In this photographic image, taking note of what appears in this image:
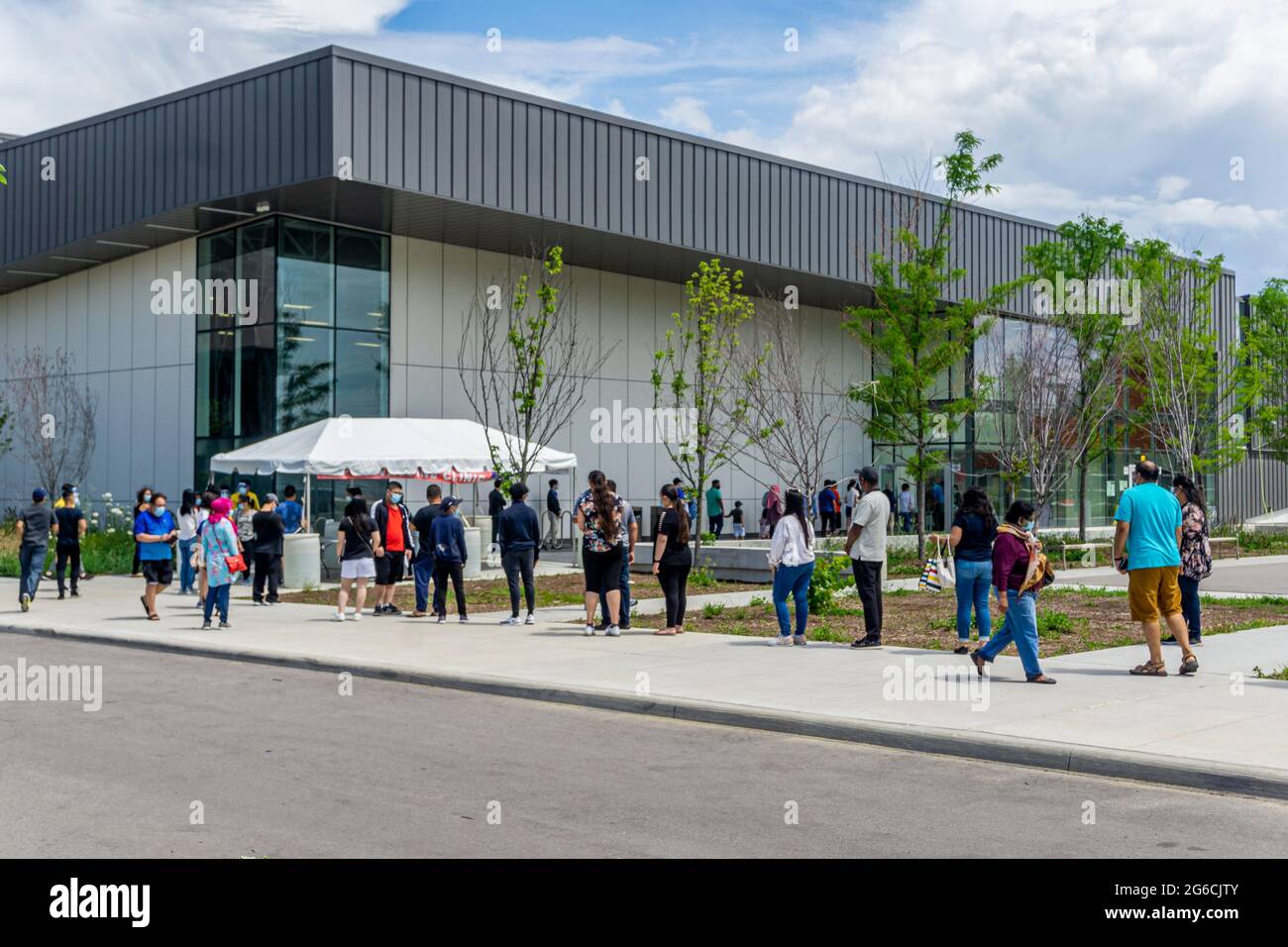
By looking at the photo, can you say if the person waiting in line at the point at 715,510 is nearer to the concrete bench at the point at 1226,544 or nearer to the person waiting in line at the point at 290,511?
the concrete bench at the point at 1226,544

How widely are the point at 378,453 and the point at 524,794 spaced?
62.3 feet

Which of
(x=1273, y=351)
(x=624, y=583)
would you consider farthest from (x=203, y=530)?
(x=1273, y=351)

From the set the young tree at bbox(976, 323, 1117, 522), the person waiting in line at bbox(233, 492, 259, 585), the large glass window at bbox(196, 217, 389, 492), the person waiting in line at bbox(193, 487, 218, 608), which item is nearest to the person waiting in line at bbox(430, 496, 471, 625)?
the person waiting in line at bbox(193, 487, 218, 608)

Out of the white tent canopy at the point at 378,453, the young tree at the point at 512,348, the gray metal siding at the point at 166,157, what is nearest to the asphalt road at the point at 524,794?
the white tent canopy at the point at 378,453

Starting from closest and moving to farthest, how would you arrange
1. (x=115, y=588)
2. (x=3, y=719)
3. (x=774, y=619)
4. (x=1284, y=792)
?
(x=1284, y=792) < (x=3, y=719) < (x=774, y=619) < (x=115, y=588)

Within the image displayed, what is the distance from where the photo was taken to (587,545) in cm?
1684

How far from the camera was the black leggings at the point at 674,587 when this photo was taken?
16516mm

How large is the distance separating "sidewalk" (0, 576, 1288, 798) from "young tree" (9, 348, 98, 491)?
18272 millimetres

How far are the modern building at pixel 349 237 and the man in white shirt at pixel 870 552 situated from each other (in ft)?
50.9

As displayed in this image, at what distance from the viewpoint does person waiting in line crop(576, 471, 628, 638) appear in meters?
16.5

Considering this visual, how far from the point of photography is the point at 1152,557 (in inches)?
483
